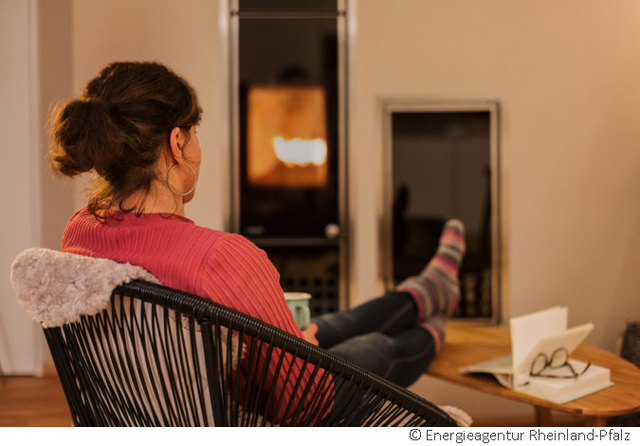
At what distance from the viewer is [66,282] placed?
2.10 feet

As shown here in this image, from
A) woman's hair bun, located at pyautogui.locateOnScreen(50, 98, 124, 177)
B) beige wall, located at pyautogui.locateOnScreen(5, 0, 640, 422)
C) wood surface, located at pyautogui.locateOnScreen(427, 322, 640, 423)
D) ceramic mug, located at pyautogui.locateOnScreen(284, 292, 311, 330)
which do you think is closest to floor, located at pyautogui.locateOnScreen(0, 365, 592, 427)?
wood surface, located at pyautogui.locateOnScreen(427, 322, 640, 423)

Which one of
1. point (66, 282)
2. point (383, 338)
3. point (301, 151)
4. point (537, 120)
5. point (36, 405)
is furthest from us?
point (301, 151)

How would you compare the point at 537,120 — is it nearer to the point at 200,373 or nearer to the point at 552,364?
the point at 552,364

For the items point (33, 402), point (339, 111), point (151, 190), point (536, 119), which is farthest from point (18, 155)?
point (536, 119)

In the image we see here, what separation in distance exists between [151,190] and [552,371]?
0.92 metres

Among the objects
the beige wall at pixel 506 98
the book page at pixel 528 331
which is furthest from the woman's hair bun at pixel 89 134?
the beige wall at pixel 506 98

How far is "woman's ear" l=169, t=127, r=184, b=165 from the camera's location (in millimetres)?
731

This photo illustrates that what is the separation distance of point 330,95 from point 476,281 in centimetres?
93

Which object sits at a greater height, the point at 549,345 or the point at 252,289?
the point at 252,289

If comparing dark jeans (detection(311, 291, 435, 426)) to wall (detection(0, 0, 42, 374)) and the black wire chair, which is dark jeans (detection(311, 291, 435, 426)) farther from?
wall (detection(0, 0, 42, 374))

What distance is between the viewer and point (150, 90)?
0.70 m

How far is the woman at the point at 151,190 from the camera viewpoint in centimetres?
66

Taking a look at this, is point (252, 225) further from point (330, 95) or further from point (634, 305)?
point (634, 305)

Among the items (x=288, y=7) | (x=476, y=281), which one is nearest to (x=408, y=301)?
(x=476, y=281)
